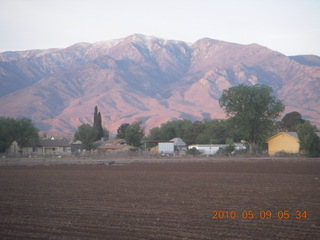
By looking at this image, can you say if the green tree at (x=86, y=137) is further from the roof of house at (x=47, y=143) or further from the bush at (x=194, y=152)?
the bush at (x=194, y=152)

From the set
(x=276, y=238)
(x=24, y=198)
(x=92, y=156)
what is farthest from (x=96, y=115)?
(x=276, y=238)

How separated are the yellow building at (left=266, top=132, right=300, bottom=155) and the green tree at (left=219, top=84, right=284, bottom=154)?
3.89m

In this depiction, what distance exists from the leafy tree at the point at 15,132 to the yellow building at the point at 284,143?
50799 mm

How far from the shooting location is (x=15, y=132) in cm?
8744

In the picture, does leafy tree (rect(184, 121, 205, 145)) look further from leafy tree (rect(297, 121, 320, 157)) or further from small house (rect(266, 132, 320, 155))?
leafy tree (rect(297, 121, 320, 157))

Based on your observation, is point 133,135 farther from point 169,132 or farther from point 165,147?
point 169,132

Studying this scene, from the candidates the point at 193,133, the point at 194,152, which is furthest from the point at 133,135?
the point at 194,152

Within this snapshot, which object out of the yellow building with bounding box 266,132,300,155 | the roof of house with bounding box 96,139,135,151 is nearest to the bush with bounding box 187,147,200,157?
the yellow building with bounding box 266,132,300,155

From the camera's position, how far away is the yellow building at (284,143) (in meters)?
73.4

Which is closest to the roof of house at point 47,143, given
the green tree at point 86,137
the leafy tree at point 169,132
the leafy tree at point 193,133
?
the green tree at point 86,137

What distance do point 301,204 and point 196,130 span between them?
8192cm
